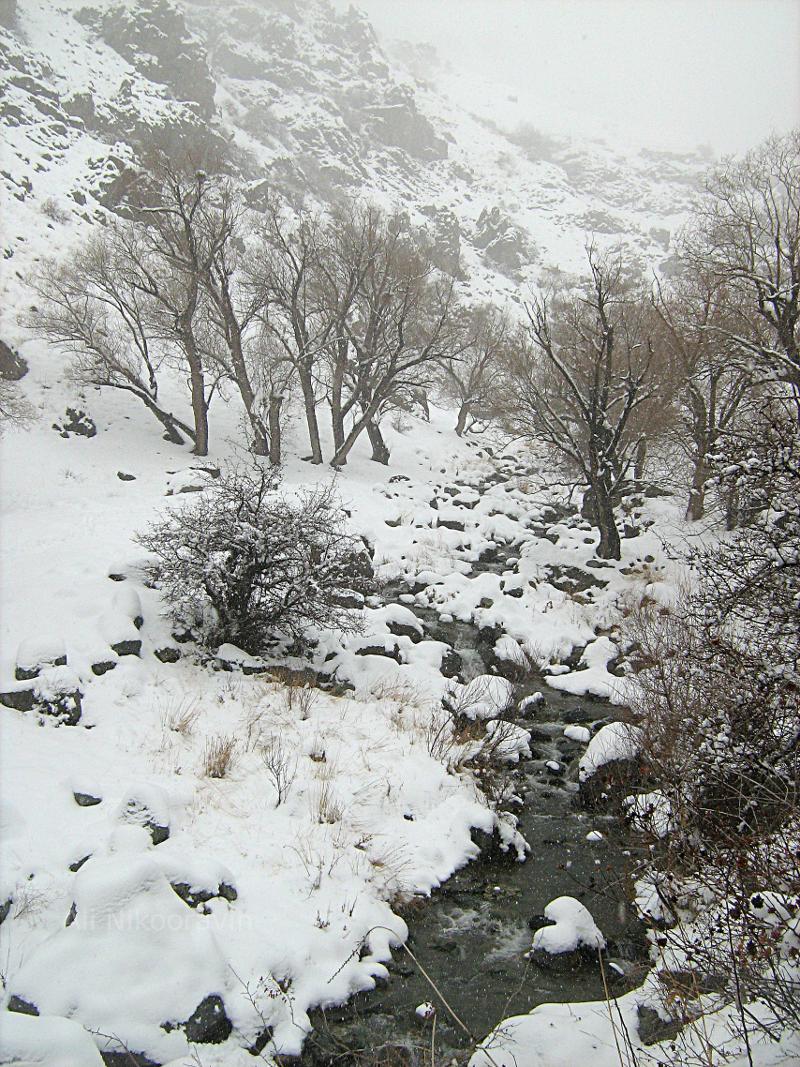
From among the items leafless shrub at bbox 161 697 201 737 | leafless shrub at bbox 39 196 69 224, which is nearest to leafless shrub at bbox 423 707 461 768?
leafless shrub at bbox 161 697 201 737

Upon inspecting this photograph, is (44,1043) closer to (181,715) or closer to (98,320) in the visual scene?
(181,715)

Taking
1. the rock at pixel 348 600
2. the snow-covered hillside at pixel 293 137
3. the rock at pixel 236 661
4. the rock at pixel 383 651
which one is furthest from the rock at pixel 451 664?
the snow-covered hillside at pixel 293 137

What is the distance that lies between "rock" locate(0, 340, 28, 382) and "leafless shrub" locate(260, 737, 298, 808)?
16.3 metres

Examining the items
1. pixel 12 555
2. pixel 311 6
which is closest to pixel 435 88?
pixel 311 6

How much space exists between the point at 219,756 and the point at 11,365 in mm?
17120

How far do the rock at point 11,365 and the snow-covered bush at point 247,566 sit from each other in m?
12.7

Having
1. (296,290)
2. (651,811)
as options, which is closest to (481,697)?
(651,811)

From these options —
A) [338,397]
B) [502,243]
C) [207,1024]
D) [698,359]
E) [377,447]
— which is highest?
[502,243]

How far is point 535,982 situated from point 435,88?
140 meters

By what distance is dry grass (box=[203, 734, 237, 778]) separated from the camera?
573 centimetres

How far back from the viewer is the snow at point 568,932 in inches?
178

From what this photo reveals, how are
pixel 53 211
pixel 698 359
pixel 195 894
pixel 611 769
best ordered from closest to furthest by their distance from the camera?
pixel 195 894, pixel 611 769, pixel 698 359, pixel 53 211

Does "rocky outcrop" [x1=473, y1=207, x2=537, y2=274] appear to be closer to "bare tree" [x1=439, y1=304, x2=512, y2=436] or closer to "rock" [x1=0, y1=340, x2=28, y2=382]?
"bare tree" [x1=439, y1=304, x2=512, y2=436]

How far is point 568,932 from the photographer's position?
15.0ft
